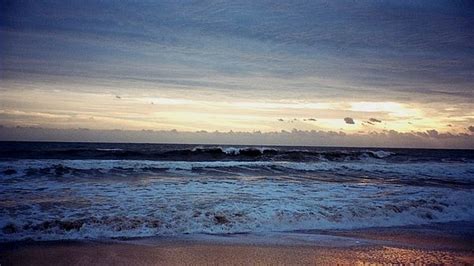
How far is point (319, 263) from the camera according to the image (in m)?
5.51

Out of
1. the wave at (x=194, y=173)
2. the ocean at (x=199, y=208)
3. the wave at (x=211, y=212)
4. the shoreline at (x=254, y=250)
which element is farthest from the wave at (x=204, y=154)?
the shoreline at (x=254, y=250)

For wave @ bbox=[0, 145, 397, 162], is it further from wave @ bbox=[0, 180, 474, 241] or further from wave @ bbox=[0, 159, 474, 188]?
wave @ bbox=[0, 180, 474, 241]

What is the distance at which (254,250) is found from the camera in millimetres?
6117

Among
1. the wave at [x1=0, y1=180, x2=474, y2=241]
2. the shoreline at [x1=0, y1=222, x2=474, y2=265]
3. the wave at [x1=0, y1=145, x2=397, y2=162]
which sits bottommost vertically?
the shoreline at [x1=0, y1=222, x2=474, y2=265]

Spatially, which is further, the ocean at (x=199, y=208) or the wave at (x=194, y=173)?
the wave at (x=194, y=173)

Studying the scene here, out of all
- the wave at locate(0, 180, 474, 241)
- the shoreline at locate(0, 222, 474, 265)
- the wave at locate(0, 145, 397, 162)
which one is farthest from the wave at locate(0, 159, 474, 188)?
the shoreline at locate(0, 222, 474, 265)

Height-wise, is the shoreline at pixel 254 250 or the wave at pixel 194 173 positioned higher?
the wave at pixel 194 173

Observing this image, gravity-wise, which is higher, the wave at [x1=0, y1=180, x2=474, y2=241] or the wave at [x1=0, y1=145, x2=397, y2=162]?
the wave at [x1=0, y1=145, x2=397, y2=162]

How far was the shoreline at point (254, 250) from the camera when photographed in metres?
5.55

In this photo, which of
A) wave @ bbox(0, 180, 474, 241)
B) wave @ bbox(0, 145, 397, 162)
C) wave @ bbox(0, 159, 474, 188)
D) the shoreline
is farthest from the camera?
wave @ bbox(0, 145, 397, 162)

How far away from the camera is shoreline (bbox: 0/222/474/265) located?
18.2 ft

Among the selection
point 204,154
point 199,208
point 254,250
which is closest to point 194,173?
point 199,208

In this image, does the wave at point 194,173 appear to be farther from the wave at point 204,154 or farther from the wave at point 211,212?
the wave at point 204,154

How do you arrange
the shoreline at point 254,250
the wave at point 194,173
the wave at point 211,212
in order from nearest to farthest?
the shoreline at point 254,250 → the wave at point 211,212 → the wave at point 194,173
